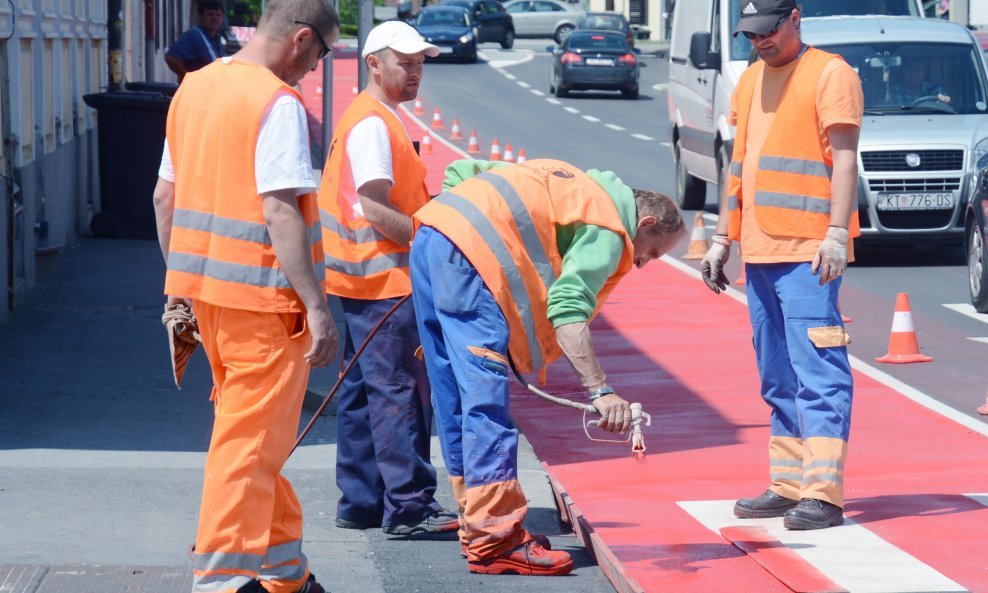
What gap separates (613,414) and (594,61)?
33.9m

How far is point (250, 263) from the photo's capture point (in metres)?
4.77

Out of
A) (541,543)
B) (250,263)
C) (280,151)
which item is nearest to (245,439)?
(250,263)

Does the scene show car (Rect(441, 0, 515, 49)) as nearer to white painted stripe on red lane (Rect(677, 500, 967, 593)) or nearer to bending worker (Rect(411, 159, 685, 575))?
white painted stripe on red lane (Rect(677, 500, 967, 593))

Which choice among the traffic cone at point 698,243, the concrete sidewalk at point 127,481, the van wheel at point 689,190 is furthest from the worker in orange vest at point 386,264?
the van wheel at point 689,190

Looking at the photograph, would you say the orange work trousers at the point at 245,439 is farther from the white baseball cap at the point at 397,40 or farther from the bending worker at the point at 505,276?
the white baseball cap at the point at 397,40

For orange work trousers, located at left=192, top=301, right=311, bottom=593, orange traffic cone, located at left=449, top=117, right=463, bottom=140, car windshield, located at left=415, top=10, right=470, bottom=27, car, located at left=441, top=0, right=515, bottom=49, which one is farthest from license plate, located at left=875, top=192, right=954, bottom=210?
car, located at left=441, top=0, right=515, bottom=49

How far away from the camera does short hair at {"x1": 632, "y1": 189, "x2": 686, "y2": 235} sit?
5.41m

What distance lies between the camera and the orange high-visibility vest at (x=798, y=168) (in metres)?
6.18

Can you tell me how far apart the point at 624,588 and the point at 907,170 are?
388 inches

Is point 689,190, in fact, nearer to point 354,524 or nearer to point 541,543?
point 354,524

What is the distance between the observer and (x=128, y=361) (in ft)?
32.2

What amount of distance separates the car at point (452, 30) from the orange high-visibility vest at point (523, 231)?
4063 cm

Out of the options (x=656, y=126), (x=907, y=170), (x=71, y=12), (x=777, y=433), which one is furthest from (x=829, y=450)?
(x=656, y=126)

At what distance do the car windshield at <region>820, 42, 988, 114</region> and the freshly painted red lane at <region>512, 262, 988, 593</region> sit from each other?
16.1ft
